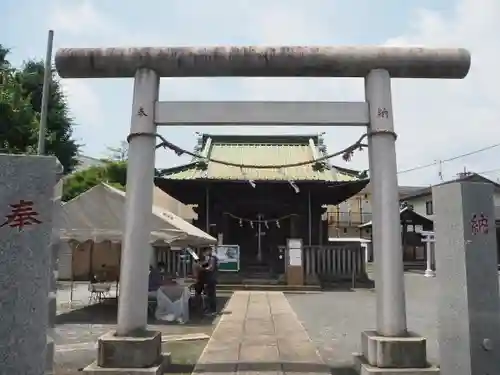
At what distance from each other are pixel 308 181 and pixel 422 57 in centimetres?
1392

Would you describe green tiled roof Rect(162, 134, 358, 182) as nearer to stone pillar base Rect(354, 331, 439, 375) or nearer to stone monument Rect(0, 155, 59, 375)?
stone pillar base Rect(354, 331, 439, 375)

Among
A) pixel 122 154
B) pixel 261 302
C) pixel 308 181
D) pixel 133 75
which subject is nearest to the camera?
pixel 133 75

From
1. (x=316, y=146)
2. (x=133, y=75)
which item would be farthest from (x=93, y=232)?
(x=316, y=146)

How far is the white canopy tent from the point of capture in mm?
11625

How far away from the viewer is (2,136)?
16594 millimetres

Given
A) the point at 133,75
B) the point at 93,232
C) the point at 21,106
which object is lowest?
the point at 93,232

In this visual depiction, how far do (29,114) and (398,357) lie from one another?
51.7ft

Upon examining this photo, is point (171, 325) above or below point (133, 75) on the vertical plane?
below

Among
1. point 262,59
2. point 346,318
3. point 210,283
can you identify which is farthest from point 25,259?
point 346,318

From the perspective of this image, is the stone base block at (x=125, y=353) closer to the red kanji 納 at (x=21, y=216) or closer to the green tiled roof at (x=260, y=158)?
the red kanji 納 at (x=21, y=216)

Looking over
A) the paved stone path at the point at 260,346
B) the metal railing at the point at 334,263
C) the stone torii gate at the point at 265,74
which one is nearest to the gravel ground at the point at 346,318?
the paved stone path at the point at 260,346

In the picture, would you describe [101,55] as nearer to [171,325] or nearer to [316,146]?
[171,325]

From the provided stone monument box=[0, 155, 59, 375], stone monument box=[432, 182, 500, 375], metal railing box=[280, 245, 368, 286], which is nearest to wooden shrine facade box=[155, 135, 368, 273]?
metal railing box=[280, 245, 368, 286]

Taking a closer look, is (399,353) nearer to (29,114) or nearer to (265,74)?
(265,74)
